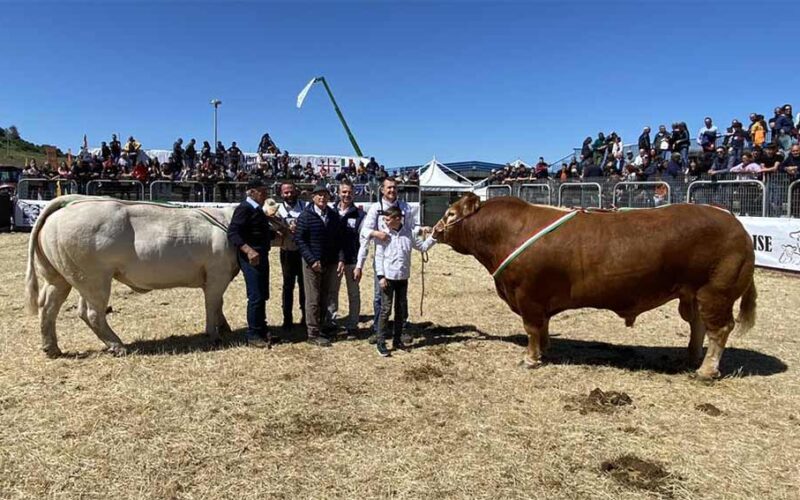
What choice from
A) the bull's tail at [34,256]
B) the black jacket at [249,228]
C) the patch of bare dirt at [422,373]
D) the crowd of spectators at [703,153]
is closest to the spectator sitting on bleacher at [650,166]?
the crowd of spectators at [703,153]

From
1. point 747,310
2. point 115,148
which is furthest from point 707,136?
point 115,148

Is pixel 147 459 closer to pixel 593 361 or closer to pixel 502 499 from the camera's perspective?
pixel 502 499

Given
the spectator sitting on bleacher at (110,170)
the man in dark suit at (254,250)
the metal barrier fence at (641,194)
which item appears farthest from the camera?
the spectator sitting on bleacher at (110,170)

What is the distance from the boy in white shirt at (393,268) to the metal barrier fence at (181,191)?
515 inches

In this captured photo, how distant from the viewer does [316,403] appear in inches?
183

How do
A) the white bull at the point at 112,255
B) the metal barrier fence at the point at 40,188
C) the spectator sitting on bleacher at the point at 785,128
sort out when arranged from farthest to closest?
the metal barrier fence at the point at 40,188 → the spectator sitting on bleacher at the point at 785,128 → the white bull at the point at 112,255

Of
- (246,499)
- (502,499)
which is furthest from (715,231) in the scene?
(246,499)

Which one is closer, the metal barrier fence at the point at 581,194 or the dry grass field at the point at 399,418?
the dry grass field at the point at 399,418

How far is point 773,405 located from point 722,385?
494 mm

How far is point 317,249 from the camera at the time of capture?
633cm

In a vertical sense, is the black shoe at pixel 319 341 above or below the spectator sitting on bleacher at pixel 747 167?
below

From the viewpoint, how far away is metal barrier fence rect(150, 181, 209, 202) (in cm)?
1739

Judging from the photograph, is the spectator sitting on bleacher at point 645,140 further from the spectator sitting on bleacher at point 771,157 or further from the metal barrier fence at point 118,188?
the metal barrier fence at point 118,188

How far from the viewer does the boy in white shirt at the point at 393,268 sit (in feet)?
19.8
